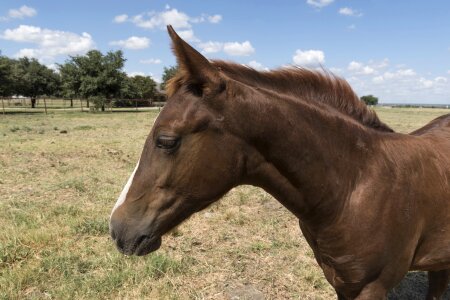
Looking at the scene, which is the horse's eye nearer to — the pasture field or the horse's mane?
the horse's mane

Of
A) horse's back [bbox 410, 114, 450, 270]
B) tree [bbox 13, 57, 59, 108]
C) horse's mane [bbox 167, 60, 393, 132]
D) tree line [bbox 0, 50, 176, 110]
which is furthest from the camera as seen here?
tree [bbox 13, 57, 59, 108]

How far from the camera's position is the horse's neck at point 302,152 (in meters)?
2.09

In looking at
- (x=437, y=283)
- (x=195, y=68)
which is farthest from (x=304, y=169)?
(x=437, y=283)

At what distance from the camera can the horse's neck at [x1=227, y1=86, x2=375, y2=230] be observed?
2.09 meters

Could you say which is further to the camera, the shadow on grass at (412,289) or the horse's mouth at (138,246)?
the shadow on grass at (412,289)

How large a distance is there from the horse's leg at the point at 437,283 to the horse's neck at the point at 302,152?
1.98m

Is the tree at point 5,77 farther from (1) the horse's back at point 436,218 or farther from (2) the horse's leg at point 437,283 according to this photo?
(1) the horse's back at point 436,218

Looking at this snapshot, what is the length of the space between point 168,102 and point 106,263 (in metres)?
3.03

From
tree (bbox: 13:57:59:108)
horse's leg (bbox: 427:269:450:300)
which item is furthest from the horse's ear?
tree (bbox: 13:57:59:108)

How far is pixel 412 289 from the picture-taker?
4184 mm

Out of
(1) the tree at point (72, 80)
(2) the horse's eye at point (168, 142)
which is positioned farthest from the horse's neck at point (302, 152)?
(1) the tree at point (72, 80)

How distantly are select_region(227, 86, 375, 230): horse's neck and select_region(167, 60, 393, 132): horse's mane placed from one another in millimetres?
107

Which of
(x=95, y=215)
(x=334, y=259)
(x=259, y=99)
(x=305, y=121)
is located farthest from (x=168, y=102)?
(x=95, y=215)

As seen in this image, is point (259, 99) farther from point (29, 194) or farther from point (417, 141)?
point (29, 194)
